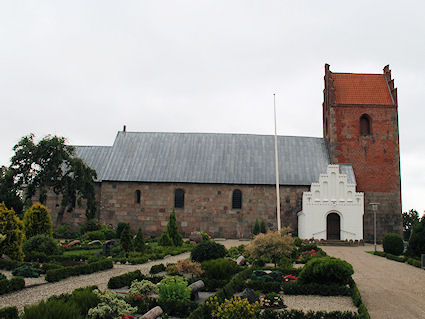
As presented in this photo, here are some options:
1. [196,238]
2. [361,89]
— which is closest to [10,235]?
[196,238]

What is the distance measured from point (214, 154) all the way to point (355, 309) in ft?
67.3

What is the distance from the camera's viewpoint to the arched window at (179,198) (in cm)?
2647

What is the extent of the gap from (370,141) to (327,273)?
19.4 meters

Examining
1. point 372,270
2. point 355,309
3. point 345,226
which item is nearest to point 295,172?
point 345,226

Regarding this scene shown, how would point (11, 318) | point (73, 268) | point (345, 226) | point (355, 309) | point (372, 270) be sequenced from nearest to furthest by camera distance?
point (11, 318) → point (355, 309) → point (73, 268) → point (372, 270) → point (345, 226)

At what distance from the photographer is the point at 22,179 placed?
976 inches

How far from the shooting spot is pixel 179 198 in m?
26.5

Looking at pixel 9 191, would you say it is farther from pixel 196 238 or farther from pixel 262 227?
pixel 262 227

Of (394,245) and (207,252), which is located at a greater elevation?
(207,252)

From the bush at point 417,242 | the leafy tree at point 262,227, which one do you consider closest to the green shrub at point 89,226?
the leafy tree at point 262,227

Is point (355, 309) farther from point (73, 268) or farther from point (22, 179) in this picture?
point (22, 179)

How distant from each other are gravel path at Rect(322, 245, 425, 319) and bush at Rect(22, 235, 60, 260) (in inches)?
436

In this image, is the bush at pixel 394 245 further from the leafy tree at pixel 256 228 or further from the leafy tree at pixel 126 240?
the leafy tree at pixel 126 240

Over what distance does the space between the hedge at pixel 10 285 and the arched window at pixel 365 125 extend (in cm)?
2403
